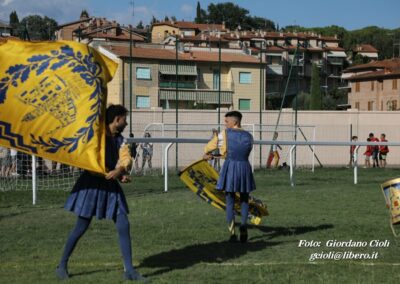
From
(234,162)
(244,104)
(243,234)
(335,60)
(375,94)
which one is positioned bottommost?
(243,234)

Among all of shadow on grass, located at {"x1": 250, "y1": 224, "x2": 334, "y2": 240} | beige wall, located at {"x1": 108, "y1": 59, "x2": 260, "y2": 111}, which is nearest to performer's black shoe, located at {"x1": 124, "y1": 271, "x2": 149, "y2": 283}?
shadow on grass, located at {"x1": 250, "y1": 224, "x2": 334, "y2": 240}

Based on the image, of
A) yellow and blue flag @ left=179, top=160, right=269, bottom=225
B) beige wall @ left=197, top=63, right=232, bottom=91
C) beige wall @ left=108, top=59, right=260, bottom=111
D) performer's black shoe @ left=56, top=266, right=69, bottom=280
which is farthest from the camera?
beige wall @ left=197, top=63, right=232, bottom=91

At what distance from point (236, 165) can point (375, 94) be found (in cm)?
8366

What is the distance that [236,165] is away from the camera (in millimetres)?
10375

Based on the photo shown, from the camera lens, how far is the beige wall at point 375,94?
87438 millimetres

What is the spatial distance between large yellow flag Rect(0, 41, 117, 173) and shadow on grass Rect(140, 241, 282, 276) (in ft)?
5.52

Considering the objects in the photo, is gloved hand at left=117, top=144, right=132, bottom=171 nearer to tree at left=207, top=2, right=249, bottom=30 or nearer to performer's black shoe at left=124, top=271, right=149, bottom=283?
performer's black shoe at left=124, top=271, right=149, bottom=283

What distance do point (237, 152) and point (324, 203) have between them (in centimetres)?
559

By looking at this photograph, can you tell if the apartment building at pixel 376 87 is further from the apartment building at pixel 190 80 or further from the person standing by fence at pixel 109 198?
the person standing by fence at pixel 109 198

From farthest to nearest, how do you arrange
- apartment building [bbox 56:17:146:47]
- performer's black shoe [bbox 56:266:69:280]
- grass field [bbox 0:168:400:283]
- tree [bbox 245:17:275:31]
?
tree [bbox 245:17:275:31] < apartment building [bbox 56:17:146:47] < grass field [bbox 0:168:400:283] < performer's black shoe [bbox 56:266:69:280]

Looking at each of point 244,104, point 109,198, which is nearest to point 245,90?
point 244,104

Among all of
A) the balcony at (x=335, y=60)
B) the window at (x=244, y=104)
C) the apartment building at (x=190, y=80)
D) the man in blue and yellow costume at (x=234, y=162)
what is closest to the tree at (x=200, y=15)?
the balcony at (x=335, y=60)

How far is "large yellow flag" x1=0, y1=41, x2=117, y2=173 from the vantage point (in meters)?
7.20

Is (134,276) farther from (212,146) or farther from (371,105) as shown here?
(371,105)
